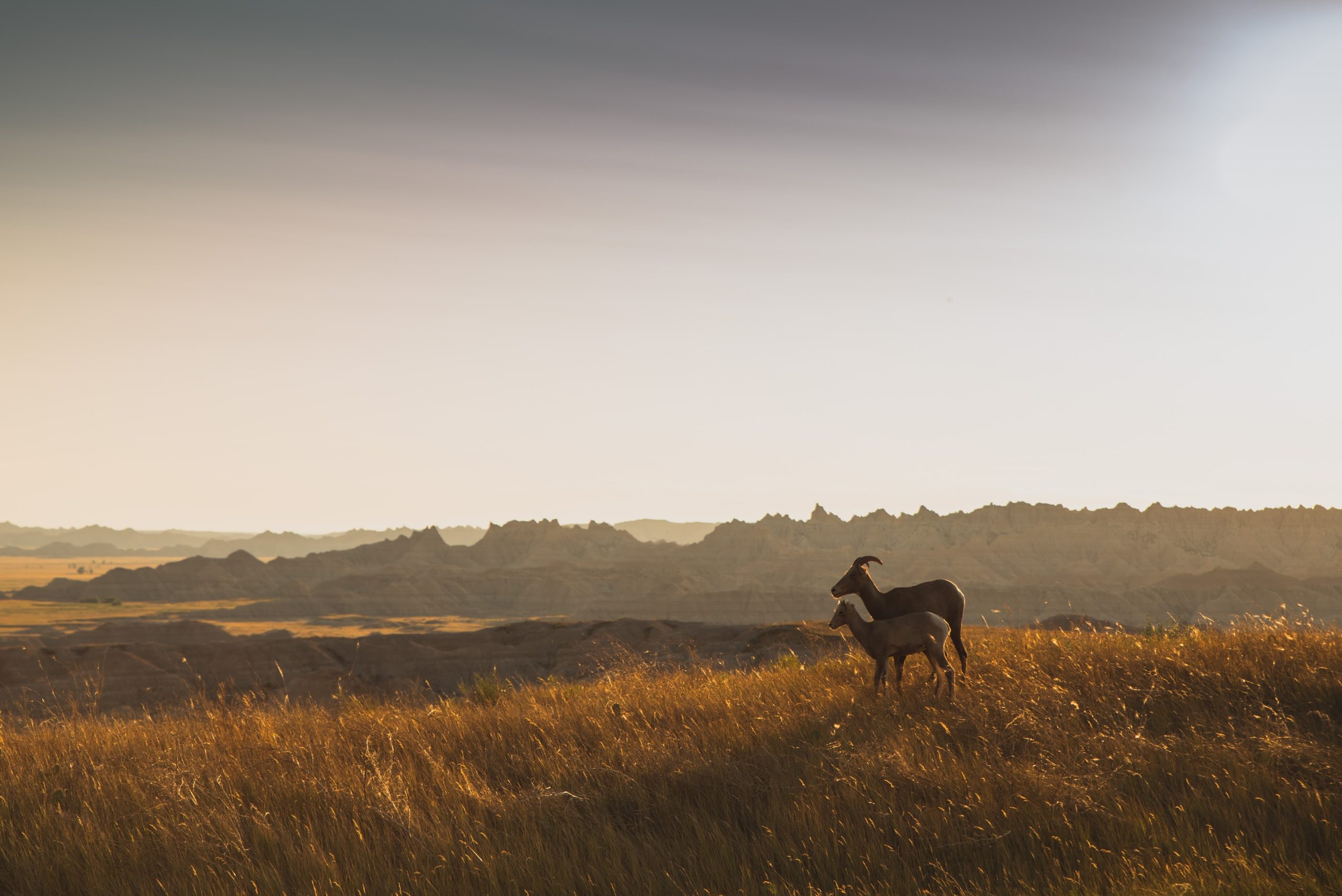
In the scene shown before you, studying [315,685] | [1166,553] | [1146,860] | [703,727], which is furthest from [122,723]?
[1166,553]

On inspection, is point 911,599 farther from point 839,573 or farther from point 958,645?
point 839,573

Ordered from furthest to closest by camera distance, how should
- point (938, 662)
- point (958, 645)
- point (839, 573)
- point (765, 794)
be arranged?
point (839, 573)
point (958, 645)
point (938, 662)
point (765, 794)

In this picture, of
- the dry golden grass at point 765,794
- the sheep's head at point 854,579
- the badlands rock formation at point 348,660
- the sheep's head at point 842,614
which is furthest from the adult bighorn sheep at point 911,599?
the badlands rock formation at point 348,660

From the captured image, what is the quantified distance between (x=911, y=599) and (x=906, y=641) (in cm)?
84

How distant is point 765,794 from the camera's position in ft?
20.2

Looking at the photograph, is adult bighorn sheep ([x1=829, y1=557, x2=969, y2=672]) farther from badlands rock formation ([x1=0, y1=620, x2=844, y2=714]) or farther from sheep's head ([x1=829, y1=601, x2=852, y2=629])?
badlands rock formation ([x1=0, y1=620, x2=844, y2=714])

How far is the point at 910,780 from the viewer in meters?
5.90

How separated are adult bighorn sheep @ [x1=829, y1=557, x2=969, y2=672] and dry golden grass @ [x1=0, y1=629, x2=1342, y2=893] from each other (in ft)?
2.61

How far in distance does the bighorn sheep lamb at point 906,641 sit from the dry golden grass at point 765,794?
0.92 feet

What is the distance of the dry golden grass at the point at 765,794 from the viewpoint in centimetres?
512

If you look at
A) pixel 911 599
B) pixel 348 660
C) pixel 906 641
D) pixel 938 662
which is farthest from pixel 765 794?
pixel 348 660

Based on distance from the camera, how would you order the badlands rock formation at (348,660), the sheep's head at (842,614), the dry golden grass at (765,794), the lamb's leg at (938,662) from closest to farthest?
the dry golden grass at (765,794) < the lamb's leg at (938,662) < the sheep's head at (842,614) < the badlands rock formation at (348,660)

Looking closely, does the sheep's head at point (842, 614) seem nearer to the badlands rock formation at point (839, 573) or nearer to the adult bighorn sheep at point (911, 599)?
the adult bighorn sheep at point (911, 599)

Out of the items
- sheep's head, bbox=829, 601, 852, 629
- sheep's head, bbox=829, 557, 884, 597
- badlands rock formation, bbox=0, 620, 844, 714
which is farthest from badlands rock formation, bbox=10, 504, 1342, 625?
sheep's head, bbox=829, 601, 852, 629
